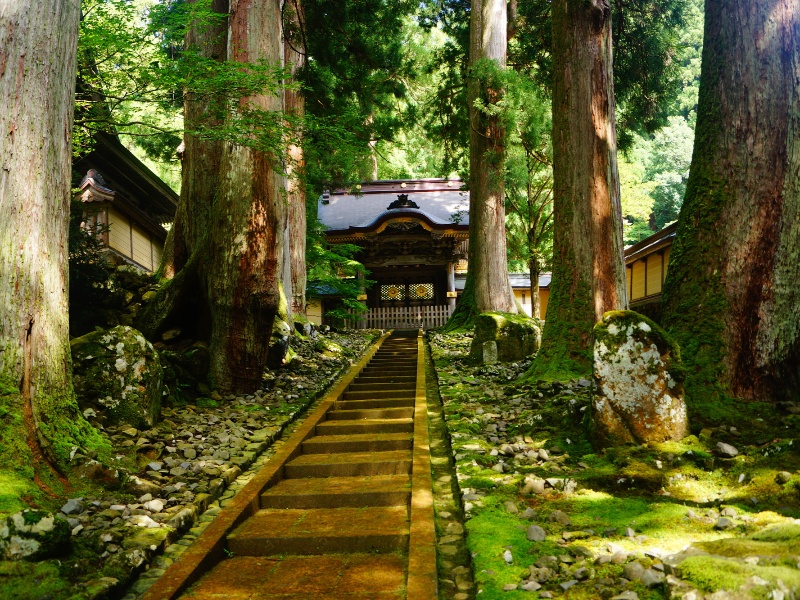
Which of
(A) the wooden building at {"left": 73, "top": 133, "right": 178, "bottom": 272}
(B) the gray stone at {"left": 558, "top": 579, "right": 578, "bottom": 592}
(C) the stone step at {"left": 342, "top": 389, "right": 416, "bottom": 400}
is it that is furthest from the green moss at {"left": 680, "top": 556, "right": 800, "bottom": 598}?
(A) the wooden building at {"left": 73, "top": 133, "right": 178, "bottom": 272}

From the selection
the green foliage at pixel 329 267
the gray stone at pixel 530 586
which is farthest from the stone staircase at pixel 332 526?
the green foliage at pixel 329 267

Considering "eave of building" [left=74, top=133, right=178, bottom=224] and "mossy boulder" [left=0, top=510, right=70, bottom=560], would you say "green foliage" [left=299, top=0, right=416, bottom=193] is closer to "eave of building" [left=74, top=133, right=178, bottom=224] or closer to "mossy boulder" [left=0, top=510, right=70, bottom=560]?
"eave of building" [left=74, top=133, right=178, bottom=224]

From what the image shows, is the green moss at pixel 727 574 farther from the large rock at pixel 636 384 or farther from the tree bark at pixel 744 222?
the tree bark at pixel 744 222

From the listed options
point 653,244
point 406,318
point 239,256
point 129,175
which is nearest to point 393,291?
point 406,318

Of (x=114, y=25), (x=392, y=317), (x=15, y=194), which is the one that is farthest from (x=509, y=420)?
(x=392, y=317)

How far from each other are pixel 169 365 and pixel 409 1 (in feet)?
37.2

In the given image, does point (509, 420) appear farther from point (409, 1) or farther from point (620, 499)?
point (409, 1)

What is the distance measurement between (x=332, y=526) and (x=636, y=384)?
2.17 metres

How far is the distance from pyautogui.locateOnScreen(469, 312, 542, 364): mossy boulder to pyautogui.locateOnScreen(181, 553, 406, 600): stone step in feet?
19.3

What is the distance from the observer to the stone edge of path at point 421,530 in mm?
2721

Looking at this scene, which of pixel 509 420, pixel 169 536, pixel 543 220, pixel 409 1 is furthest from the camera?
pixel 543 220

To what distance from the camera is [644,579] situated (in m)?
2.36

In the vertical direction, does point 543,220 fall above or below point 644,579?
above

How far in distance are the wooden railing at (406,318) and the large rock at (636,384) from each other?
632 inches
